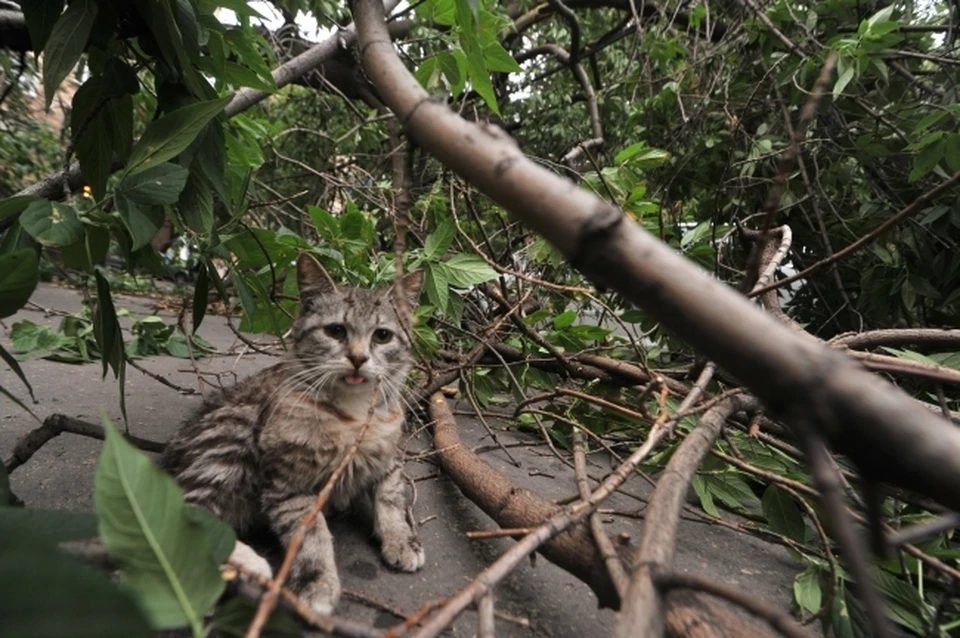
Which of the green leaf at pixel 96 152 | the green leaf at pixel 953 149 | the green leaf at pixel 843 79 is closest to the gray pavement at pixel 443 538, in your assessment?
the green leaf at pixel 96 152

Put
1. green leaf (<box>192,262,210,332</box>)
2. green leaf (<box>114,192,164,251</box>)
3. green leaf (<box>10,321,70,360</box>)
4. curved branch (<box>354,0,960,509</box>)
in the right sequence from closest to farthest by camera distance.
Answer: curved branch (<box>354,0,960,509</box>) < green leaf (<box>114,192,164,251</box>) < green leaf (<box>192,262,210,332</box>) < green leaf (<box>10,321,70,360</box>)

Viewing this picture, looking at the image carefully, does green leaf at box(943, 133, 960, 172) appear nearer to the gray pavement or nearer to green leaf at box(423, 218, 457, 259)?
the gray pavement

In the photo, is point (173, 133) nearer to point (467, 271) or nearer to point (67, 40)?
point (67, 40)

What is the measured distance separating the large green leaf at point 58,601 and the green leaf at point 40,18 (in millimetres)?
812

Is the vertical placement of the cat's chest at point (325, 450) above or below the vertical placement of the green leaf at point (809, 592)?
below

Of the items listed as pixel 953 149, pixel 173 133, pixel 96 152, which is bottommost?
pixel 96 152

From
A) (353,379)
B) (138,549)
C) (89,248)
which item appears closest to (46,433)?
(89,248)

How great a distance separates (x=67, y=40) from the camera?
708mm

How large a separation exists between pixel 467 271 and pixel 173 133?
980 mm

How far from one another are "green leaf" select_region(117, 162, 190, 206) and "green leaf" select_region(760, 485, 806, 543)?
1.30m

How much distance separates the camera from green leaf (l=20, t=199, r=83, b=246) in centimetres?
64

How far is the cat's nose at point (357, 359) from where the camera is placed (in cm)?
154

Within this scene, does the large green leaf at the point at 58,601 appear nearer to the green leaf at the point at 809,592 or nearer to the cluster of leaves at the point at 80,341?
the green leaf at the point at 809,592

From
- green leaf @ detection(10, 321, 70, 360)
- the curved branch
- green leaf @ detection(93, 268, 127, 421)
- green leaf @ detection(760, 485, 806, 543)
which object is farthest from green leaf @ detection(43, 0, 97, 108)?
green leaf @ detection(10, 321, 70, 360)
